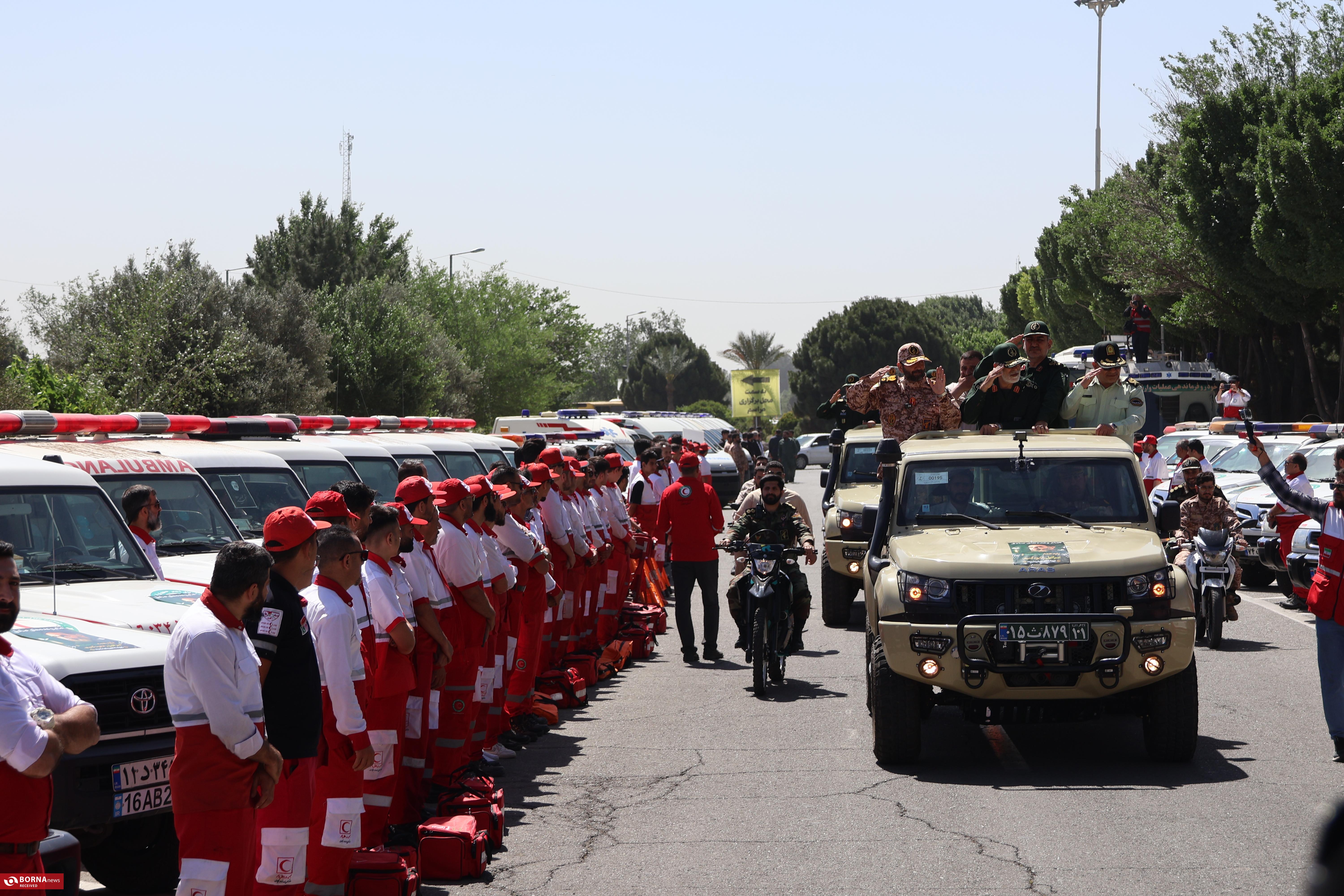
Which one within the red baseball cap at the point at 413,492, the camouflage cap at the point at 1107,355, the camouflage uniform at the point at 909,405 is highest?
the camouflage cap at the point at 1107,355

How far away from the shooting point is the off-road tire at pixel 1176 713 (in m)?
8.71

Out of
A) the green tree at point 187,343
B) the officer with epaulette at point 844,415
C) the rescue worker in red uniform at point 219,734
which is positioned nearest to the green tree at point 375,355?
the green tree at point 187,343

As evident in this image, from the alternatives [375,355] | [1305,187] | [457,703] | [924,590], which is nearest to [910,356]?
[924,590]

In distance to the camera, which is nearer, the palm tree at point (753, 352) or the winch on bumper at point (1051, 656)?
the winch on bumper at point (1051, 656)

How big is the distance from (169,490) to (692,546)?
5.28m

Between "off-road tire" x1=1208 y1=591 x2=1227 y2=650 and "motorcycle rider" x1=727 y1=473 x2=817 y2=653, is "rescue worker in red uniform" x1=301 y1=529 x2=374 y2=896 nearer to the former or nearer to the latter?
"motorcycle rider" x1=727 y1=473 x2=817 y2=653

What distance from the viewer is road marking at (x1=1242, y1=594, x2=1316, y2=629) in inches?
621

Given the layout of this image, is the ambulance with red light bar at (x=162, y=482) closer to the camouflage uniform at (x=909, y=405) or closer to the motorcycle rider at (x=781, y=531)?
the motorcycle rider at (x=781, y=531)

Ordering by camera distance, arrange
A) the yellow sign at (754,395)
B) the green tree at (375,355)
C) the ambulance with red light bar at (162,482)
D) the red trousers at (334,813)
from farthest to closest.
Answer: the yellow sign at (754,395) < the green tree at (375,355) < the ambulance with red light bar at (162,482) < the red trousers at (334,813)

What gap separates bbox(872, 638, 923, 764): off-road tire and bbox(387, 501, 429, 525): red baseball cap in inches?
120

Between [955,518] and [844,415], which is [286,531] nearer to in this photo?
[955,518]

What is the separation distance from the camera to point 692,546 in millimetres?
13852

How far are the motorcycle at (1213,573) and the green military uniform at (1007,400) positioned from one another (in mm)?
2879

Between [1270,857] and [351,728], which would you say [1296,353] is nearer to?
[1270,857]
